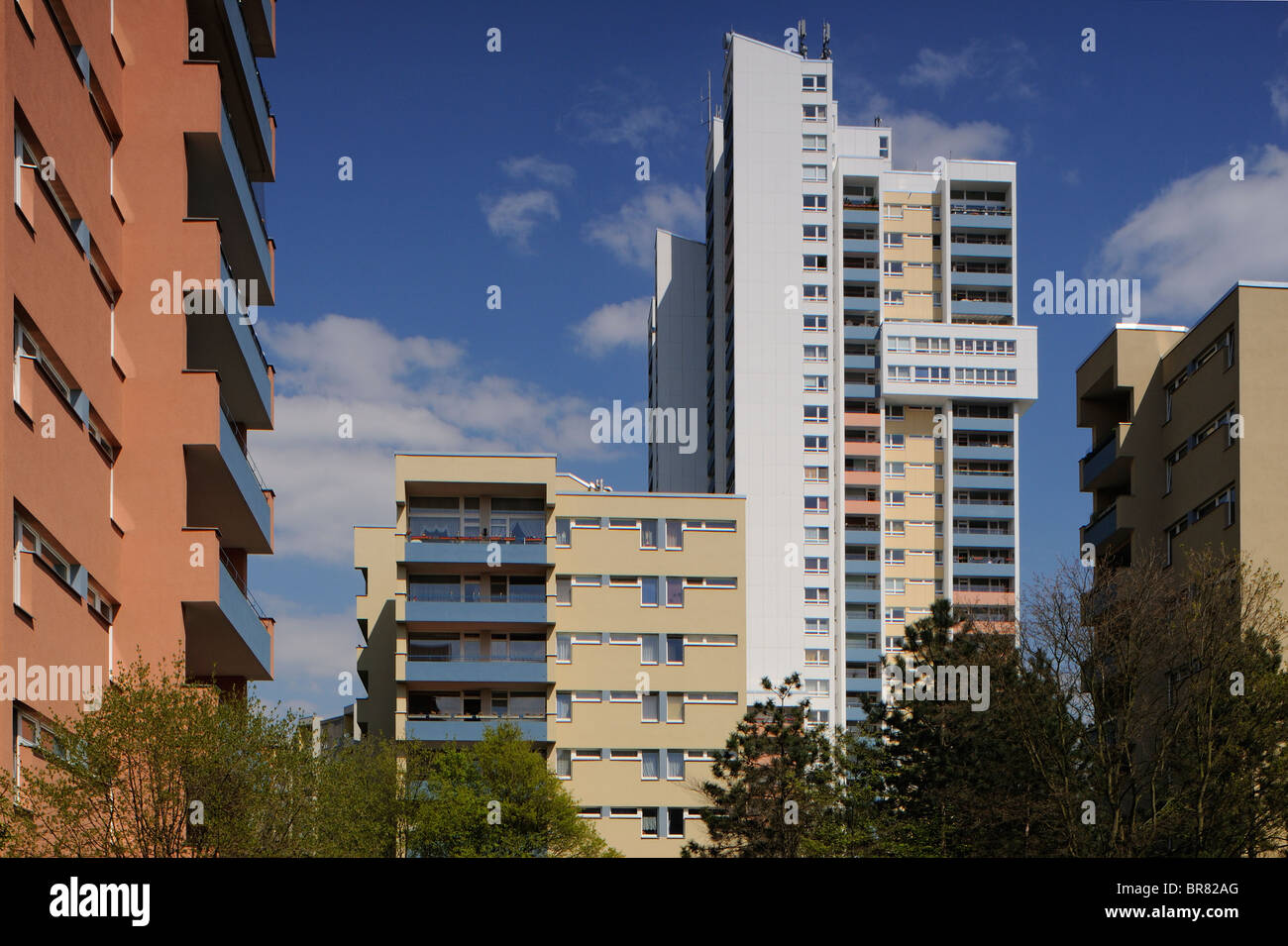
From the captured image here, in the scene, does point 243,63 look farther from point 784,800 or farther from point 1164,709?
point 784,800

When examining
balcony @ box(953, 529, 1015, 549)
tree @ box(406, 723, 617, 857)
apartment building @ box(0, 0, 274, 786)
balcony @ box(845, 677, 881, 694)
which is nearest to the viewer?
apartment building @ box(0, 0, 274, 786)

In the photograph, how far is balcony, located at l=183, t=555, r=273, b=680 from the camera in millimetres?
27781

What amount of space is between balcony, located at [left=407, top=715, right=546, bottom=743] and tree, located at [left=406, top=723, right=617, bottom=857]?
686 centimetres

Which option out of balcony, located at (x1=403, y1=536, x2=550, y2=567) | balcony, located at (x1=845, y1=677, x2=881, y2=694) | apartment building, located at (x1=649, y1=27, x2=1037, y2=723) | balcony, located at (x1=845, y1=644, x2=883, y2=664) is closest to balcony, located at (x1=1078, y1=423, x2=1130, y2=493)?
balcony, located at (x1=403, y1=536, x2=550, y2=567)

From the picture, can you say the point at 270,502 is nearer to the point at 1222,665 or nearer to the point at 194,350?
the point at 194,350

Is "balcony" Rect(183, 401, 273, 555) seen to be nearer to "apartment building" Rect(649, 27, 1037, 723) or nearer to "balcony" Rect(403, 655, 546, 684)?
"balcony" Rect(403, 655, 546, 684)

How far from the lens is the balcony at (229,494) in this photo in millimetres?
28344

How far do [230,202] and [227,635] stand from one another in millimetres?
9030

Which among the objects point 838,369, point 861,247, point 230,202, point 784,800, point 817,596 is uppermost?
point 861,247

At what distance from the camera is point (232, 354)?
31.1m

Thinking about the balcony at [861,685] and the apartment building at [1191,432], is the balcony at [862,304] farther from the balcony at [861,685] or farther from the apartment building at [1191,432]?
the apartment building at [1191,432]

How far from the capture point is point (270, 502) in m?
33.9

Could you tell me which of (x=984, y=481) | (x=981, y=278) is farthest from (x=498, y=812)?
(x=981, y=278)
